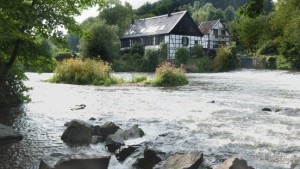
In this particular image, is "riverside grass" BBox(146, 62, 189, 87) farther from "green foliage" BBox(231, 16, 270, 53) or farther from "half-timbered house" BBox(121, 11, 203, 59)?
"green foliage" BBox(231, 16, 270, 53)

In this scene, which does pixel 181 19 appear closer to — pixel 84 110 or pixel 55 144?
pixel 84 110

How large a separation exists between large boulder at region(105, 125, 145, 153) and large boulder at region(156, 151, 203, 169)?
1.89 metres

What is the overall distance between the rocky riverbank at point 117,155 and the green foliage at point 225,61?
141 ft

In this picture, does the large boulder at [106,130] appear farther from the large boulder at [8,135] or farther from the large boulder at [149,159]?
the large boulder at [149,159]

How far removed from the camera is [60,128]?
35.3 ft

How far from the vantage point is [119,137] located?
352 inches

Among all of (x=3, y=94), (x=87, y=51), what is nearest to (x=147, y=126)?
(x=3, y=94)

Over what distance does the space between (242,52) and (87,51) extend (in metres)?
30.6

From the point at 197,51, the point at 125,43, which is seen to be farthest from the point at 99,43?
the point at 125,43

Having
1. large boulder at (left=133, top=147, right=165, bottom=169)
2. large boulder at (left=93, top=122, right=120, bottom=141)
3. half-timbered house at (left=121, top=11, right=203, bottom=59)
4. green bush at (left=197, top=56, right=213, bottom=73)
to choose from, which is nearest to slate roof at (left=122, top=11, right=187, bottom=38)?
half-timbered house at (left=121, top=11, right=203, bottom=59)

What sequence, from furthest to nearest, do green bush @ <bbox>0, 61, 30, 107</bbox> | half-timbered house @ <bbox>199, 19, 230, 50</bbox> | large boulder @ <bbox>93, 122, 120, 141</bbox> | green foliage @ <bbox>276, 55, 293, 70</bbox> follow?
half-timbered house @ <bbox>199, 19, 230, 50</bbox>
green foliage @ <bbox>276, 55, 293, 70</bbox>
green bush @ <bbox>0, 61, 30, 107</bbox>
large boulder @ <bbox>93, 122, 120, 141</bbox>

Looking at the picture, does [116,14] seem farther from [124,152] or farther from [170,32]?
[124,152]

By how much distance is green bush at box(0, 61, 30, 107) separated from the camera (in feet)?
47.1

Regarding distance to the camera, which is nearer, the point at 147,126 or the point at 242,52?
the point at 147,126
